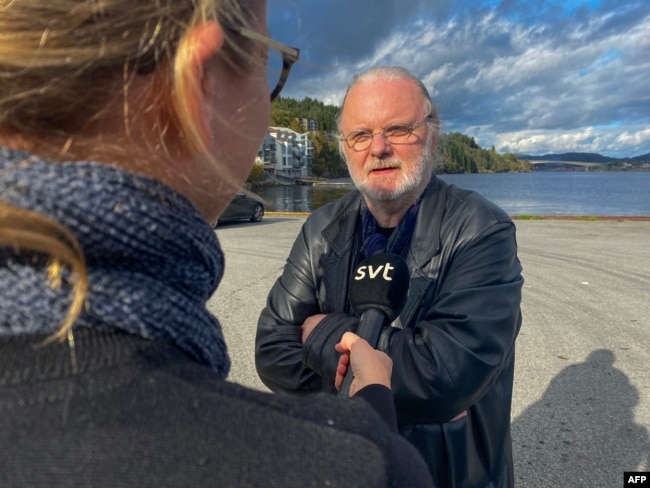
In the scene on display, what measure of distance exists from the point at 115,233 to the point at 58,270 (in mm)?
88

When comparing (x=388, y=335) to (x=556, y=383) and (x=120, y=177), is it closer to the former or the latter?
(x=120, y=177)

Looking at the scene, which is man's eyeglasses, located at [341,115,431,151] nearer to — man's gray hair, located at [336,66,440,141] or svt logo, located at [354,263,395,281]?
man's gray hair, located at [336,66,440,141]

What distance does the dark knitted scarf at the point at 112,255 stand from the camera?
2.31 feet

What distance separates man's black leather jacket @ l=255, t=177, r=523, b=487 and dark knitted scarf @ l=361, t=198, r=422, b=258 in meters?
0.05

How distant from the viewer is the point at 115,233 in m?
0.74

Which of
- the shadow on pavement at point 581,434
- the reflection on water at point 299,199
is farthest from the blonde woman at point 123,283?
the reflection on water at point 299,199

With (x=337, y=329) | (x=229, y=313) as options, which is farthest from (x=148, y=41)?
(x=229, y=313)

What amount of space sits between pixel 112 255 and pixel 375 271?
4.16 ft

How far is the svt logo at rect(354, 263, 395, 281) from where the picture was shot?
188 cm

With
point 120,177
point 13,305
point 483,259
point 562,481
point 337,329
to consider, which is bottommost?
point 562,481

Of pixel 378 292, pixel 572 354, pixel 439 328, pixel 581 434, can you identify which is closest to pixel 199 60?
pixel 378 292

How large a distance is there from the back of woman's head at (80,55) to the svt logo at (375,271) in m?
1.18

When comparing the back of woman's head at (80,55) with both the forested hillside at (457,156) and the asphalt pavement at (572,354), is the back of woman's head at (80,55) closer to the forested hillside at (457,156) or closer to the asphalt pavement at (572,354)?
the asphalt pavement at (572,354)

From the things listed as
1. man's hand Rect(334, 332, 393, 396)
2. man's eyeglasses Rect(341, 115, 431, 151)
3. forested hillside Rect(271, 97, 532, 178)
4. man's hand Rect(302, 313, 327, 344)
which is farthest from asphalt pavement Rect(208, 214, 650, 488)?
forested hillside Rect(271, 97, 532, 178)
